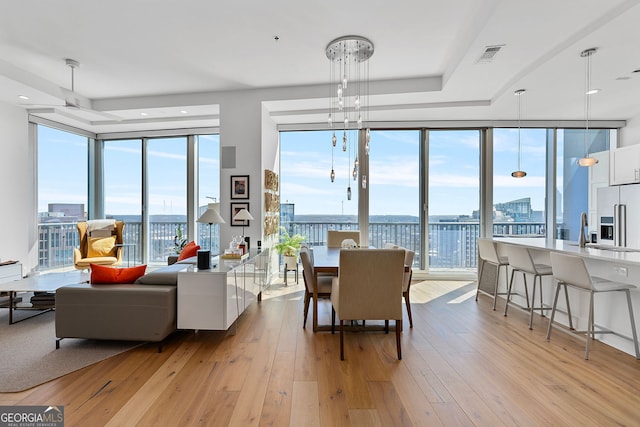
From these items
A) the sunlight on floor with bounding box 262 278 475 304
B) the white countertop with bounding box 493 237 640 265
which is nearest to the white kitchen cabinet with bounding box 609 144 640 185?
the white countertop with bounding box 493 237 640 265

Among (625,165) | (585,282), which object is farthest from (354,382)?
(625,165)

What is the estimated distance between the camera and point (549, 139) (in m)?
5.65

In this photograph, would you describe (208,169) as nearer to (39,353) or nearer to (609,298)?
(39,353)

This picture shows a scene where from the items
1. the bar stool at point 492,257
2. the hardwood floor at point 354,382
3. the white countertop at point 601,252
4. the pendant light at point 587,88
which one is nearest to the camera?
the hardwood floor at point 354,382

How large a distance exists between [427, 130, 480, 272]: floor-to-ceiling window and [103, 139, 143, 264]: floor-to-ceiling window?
5.91 m

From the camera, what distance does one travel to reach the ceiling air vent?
10.4 feet

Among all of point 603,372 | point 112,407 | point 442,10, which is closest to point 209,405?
point 112,407

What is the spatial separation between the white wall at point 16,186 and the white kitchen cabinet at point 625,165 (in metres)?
9.65

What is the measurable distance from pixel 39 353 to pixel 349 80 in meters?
4.56

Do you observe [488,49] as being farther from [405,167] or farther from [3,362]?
[3,362]

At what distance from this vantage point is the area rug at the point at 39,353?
2256mm

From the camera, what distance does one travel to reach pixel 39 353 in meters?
2.63

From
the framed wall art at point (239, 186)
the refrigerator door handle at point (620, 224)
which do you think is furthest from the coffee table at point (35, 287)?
the refrigerator door handle at point (620, 224)

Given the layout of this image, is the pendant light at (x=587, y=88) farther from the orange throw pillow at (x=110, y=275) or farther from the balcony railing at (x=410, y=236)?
the orange throw pillow at (x=110, y=275)
